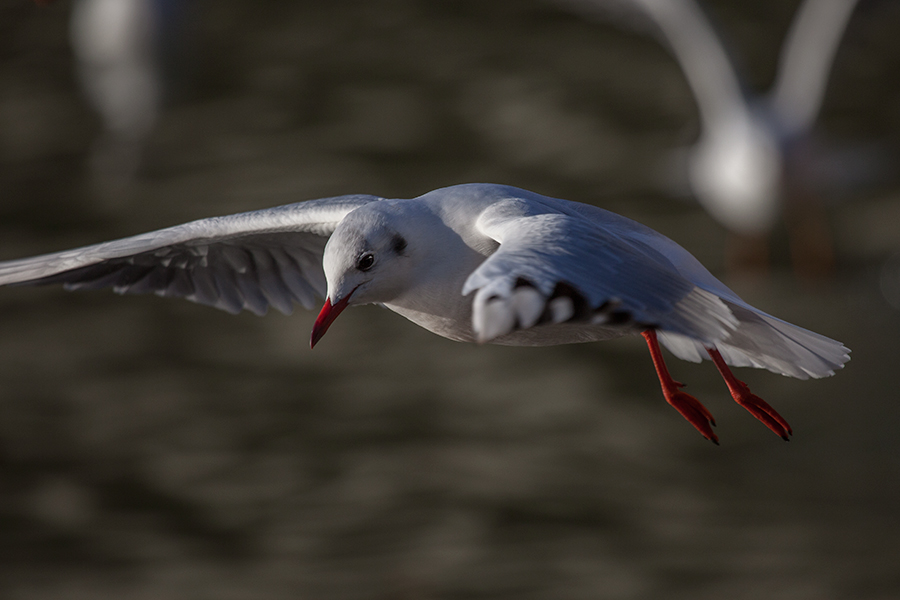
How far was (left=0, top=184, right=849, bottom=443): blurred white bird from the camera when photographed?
4.08 ft

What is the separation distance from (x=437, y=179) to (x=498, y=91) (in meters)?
1.39

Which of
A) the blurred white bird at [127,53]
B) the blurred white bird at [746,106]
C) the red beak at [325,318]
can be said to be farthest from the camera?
the blurred white bird at [127,53]

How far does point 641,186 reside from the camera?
22.8 feet

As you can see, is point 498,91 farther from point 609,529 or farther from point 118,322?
point 609,529

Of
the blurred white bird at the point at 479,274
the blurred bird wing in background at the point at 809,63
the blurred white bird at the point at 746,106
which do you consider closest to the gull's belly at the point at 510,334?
the blurred white bird at the point at 479,274

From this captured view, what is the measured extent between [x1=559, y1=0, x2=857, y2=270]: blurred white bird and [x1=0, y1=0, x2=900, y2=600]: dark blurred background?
12 cm

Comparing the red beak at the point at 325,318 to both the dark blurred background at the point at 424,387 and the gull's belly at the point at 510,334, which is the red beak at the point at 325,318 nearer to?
the gull's belly at the point at 510,334

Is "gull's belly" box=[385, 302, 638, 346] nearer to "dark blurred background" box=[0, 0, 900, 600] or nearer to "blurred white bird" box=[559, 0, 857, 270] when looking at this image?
"blurred white bird" box=[559, 0, 857, 270]

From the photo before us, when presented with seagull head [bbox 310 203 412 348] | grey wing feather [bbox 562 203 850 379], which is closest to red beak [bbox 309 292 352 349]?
seagull head [bbox 310 203 412 348]

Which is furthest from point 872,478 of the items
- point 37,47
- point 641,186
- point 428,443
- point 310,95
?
point 37,47

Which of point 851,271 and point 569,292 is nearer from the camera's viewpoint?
point 569,292

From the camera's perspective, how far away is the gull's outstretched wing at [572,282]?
3.83 feet

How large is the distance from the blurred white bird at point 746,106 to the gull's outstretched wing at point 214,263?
2.42 metres

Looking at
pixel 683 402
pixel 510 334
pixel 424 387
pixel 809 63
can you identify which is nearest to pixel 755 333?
pixel 683 402
